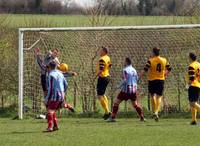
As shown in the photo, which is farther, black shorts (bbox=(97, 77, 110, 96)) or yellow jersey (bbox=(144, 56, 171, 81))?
black shorts (bbox=(97, 77, 110, 96))

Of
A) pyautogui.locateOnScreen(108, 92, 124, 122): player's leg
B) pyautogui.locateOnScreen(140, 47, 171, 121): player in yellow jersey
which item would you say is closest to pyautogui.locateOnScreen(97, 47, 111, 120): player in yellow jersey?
pyautogui.locateOnScreen(108, 92, 124, 122): player's leg

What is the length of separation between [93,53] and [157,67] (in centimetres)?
349

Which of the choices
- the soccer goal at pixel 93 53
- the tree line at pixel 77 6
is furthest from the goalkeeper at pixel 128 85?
the tree line at pixel 77 6

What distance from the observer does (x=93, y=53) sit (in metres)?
24.0

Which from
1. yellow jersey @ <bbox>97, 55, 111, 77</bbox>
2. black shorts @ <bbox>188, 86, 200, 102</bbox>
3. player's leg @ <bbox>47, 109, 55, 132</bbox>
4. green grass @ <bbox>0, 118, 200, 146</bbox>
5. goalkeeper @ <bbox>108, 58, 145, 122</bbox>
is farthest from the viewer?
yellow jersey @ <bbox>97, 55, 111, 77</bbox>

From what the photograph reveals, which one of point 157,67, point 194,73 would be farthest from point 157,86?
point 194,73

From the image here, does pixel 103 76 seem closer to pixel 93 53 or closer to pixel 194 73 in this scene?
pixel 93 53

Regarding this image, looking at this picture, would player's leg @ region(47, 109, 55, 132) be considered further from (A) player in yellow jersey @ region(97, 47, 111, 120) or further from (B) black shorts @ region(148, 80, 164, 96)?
(B) black shorts @ region(148, 80, 164, 96)

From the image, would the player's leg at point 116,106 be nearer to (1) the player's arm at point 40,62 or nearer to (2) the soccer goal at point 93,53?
(1) the player's arm at point 40,62

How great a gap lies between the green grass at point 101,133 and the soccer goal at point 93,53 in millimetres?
2366

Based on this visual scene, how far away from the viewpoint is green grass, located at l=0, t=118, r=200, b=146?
1606cm

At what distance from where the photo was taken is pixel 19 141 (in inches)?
A: 642

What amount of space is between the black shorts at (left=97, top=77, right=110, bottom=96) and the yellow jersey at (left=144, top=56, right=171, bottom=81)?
1.39m

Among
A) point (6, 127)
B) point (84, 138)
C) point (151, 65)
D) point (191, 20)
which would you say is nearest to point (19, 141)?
point (84, 138)
